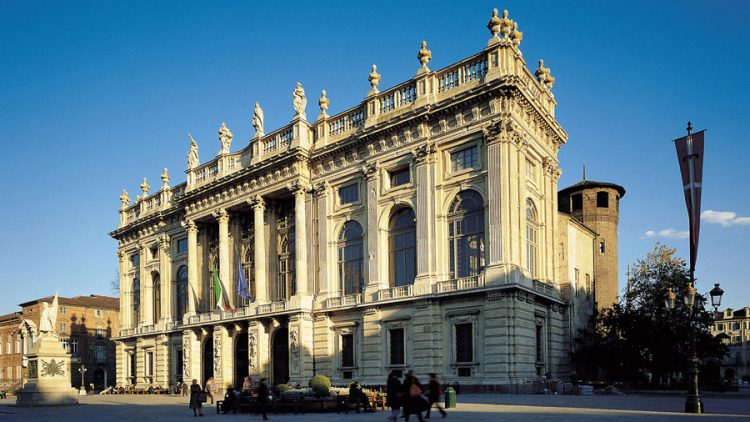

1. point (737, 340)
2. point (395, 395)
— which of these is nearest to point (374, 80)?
point (395, 395)

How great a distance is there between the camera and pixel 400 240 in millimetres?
38062

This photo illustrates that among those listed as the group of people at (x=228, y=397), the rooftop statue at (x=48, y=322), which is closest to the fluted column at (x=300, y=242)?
the rooftop statue at (x=48, y=322)

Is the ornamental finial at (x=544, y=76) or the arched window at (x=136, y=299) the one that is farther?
A: the arched window at (x=136, y=299)

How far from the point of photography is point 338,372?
130ft

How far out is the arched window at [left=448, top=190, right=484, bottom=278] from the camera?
3444cm

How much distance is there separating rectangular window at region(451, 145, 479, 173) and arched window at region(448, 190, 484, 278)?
52.7 inches

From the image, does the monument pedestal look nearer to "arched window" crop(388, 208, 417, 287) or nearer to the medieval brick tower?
"arched window" crop(388, 208, 417, 287)

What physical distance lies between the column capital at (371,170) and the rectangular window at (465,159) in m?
4.87

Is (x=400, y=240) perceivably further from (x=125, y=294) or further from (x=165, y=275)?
(x=125, y=294)

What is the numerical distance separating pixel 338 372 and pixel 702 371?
25.3 m

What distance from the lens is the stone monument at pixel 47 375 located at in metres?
34.6

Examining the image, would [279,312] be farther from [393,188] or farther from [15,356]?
[15,356]

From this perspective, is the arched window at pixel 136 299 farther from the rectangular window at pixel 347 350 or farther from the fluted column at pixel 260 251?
the rectangular window at pixel 347 350

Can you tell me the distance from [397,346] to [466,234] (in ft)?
22.9
